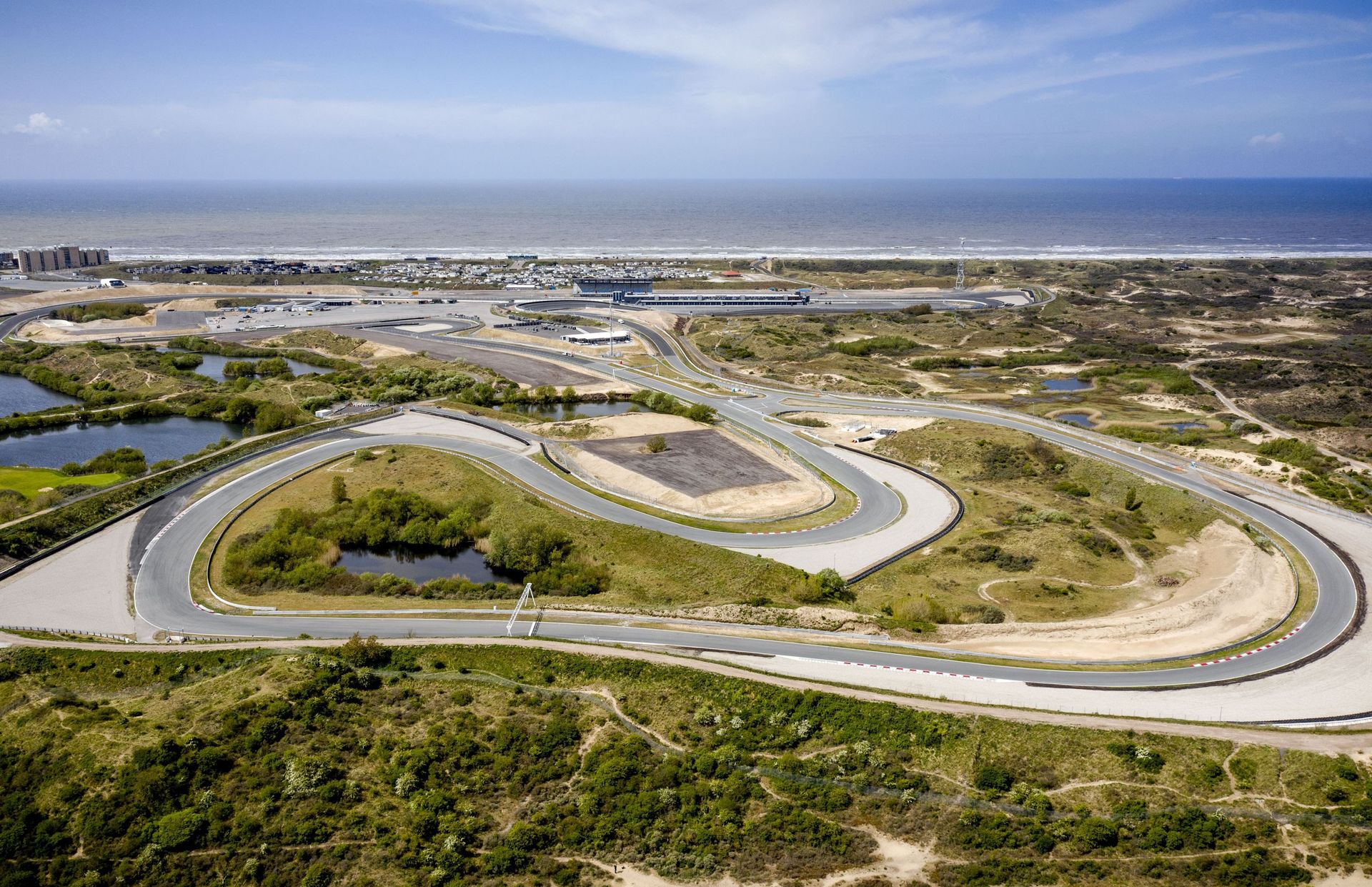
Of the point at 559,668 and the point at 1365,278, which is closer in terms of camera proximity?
the point at 559,668

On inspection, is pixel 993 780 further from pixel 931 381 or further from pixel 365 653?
pixel 931 381

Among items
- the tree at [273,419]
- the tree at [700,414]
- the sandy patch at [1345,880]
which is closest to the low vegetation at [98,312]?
the tree at [273,419]

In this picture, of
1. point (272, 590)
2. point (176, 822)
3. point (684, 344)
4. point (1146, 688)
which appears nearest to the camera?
point (176, 822)

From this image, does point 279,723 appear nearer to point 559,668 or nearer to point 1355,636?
point 559,668

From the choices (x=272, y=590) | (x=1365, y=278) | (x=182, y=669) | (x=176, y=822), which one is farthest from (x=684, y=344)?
(x=1365, y=278)

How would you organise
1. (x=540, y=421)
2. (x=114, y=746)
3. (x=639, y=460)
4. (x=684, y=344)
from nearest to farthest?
(x=114, y=746), (x=639, y=460), (x=540, y=421), (x=684, y=344)

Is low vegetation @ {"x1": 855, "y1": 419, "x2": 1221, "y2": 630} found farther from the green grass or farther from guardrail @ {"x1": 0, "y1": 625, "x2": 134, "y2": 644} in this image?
the green grass
